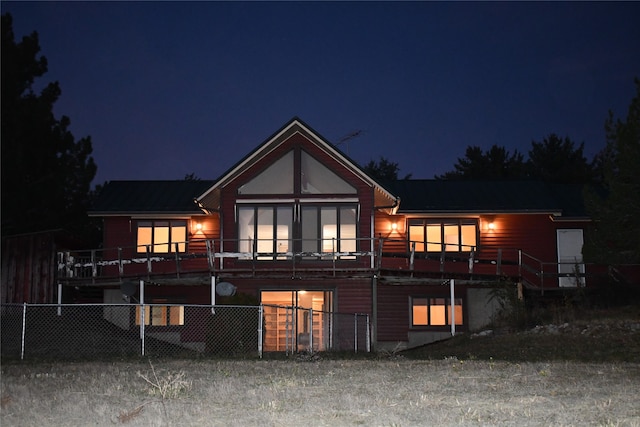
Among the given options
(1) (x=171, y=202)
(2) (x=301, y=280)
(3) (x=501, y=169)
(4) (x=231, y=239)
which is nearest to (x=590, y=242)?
(2) (x=301, y=280)

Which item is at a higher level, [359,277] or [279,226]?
Result: [279,226]

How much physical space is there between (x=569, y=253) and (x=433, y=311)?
226 inches

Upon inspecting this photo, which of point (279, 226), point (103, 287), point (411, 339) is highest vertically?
point (279, 226)

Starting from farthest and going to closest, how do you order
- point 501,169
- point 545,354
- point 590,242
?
point 501,169 < point 590,242 < point 545,354

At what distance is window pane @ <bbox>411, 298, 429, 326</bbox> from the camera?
3025 centimetres

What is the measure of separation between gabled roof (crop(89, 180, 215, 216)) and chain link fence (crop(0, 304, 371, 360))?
378 cm

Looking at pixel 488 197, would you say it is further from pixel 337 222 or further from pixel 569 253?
pixel 337 222

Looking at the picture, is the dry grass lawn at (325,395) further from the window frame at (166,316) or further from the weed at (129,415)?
the window frame at (166,316)

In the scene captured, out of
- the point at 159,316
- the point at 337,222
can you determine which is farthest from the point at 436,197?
the point at 159,316

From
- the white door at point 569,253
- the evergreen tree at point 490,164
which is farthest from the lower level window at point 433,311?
the evergreen tree at point 490,164

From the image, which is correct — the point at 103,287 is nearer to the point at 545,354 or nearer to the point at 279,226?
the point at 279,226

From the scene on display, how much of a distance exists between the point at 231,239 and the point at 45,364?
33.3 feet

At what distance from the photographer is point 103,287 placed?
1220 inches

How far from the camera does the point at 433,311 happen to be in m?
30.4
